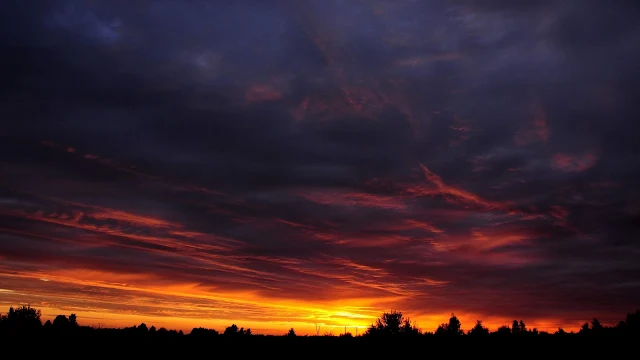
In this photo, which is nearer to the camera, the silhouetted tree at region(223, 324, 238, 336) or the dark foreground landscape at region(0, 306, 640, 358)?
the dark foreground landscape at region(0, 306, 640, 358)

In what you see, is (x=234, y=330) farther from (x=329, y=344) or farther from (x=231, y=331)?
(x=329, y=344)

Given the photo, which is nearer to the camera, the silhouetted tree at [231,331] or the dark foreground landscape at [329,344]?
the dark foreground landscape at [329,344]

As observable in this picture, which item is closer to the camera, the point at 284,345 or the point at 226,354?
the point at 226,354

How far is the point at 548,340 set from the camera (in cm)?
3269

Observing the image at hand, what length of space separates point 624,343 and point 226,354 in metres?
22.5

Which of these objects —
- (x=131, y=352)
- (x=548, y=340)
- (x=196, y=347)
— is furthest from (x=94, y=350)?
(x=548, y=340)

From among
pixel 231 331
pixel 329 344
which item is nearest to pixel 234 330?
pixel 231 331

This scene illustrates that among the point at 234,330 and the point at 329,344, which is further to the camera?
the point at 234,330

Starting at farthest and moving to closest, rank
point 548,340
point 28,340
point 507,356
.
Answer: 1. point 548,340
2. point 28,340
3. point 507,356

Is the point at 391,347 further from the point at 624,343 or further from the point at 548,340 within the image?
the point at 624,343

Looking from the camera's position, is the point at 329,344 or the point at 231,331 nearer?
the point at 329,344

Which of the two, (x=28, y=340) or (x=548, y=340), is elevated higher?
(x=548, y=340)

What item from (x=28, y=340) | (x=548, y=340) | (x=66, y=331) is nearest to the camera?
(x=28, y=340)

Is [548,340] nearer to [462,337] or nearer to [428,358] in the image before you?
[462,337]
